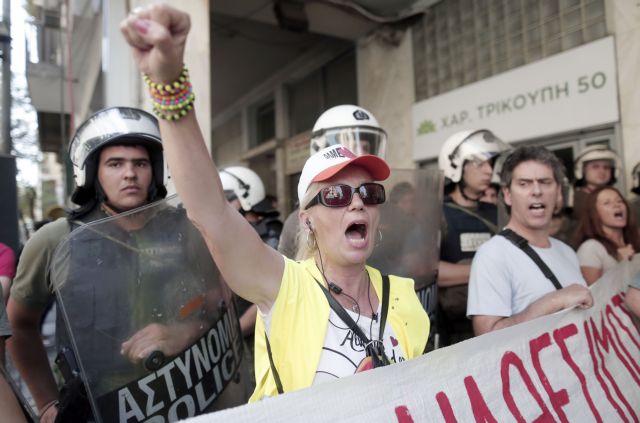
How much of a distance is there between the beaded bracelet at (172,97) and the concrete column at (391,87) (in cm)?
727

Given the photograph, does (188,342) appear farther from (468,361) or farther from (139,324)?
(468,361)

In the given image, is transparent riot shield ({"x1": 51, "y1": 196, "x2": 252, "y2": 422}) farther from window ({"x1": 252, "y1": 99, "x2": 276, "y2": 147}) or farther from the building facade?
window ({"x1": 252, "y1": 99, "x2": 276, "y2": 147})

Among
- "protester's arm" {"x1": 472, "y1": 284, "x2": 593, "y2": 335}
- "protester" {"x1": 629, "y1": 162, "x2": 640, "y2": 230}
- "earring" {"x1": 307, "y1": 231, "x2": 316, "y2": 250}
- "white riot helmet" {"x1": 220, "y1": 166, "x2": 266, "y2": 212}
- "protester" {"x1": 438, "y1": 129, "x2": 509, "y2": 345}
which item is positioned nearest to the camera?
"earring" {"x1": 307, "y1": 231, "x2": 316, "y2": 250}

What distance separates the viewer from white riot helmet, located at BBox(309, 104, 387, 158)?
3.27m

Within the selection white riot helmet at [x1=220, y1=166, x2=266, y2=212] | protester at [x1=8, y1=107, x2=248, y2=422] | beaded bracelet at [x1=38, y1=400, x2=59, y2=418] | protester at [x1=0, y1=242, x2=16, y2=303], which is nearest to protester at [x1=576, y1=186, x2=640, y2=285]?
white riot helmet at [x1=220, y1=166, x2=266, y2=212]

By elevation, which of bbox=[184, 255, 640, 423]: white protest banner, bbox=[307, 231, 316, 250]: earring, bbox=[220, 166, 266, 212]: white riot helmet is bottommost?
bbox=[184, 255, 640, 423]: white protest banner

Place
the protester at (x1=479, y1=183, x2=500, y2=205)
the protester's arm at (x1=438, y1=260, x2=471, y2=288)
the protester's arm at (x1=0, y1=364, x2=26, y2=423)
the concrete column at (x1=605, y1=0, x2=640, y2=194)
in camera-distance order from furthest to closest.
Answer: the concrete column at (x1=605, y1=0, x2=640, y2=194) → the protester at (x1=479, y1=183, x2=500, y2=205) → the protester's arm at (x1=438, y1=260, x2=471, y2=288) → the protester's arm at (x1=0, y1=364, x2=26, y2=423)

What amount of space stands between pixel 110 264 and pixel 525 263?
65.7 inches

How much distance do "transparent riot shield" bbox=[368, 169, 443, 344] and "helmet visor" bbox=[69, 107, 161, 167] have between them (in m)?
1.11

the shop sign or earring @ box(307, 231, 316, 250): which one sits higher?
the shop sign

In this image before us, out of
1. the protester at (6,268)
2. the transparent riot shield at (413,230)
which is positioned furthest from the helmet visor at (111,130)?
the transparent riot shield at (413,230)

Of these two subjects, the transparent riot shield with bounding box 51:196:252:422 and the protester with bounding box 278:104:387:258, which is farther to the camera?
the protester with bounding box 278:104:387:258

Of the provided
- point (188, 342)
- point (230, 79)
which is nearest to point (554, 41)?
point (188, 342)

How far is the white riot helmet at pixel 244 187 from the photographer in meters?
4.18
